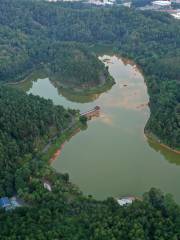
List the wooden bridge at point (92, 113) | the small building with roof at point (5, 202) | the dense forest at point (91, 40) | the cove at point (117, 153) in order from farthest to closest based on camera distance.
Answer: the dense forest at point (91, 40)
the wooden bridge at point (92, 113)
the cove at point (117, 153)
the small building with roof at point (5, 202)

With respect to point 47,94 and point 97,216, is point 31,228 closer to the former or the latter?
point 97,216

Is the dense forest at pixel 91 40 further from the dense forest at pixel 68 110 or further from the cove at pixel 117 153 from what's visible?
the cove at pixel 117 153

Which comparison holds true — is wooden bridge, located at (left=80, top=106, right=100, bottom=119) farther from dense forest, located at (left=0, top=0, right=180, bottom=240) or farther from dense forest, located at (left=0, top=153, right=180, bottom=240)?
dense forest, located at (left=0, top=153, right=180, bottom=240)

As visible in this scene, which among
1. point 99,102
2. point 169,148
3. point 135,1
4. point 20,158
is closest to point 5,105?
point 20,158

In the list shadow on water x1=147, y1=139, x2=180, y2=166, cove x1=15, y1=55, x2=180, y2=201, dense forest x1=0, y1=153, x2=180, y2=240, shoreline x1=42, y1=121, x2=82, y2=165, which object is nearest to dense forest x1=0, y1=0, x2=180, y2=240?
dense forest x1=0, y1=153, x2=180, y2=240

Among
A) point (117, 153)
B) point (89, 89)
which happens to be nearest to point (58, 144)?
point (117, 153)

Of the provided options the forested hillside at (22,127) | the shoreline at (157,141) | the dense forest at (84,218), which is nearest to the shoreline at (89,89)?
the forested hillside at (22,127)

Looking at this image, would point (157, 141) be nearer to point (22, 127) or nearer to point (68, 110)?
point (68, 110)
